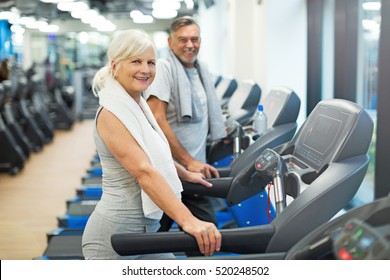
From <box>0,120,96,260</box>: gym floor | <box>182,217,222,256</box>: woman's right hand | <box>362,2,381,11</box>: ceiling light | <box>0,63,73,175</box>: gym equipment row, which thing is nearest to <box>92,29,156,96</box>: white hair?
<box>182,217,222,256</box>: woman's right hand

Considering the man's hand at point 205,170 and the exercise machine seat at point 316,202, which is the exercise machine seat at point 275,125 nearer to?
the man's hand at point 205,170

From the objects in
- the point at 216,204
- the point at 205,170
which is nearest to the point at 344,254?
the point at 205,170

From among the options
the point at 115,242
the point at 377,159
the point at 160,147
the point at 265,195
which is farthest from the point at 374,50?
the point at 115,242

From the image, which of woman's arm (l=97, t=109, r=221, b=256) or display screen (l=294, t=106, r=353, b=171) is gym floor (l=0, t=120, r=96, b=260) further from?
display screen (l=294, t=106, r=353, b=171)

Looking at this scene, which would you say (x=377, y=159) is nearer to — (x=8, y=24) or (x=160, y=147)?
(x=160, y=147)

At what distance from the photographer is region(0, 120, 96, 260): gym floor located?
8.00 feet

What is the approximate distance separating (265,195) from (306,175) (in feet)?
1.53

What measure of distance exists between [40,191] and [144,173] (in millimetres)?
3273

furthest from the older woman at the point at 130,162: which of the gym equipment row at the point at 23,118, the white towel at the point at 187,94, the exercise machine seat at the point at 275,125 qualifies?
the gym equipment row at the point at 23,118

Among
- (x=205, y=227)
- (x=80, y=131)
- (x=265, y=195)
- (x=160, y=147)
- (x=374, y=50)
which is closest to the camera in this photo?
(x=205, y=227)

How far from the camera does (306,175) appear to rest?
1872 mm

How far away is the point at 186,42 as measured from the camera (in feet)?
8.75

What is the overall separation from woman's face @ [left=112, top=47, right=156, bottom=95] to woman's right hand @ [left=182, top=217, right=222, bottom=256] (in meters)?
0.43

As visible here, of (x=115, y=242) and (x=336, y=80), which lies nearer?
(x=115, y=242)
